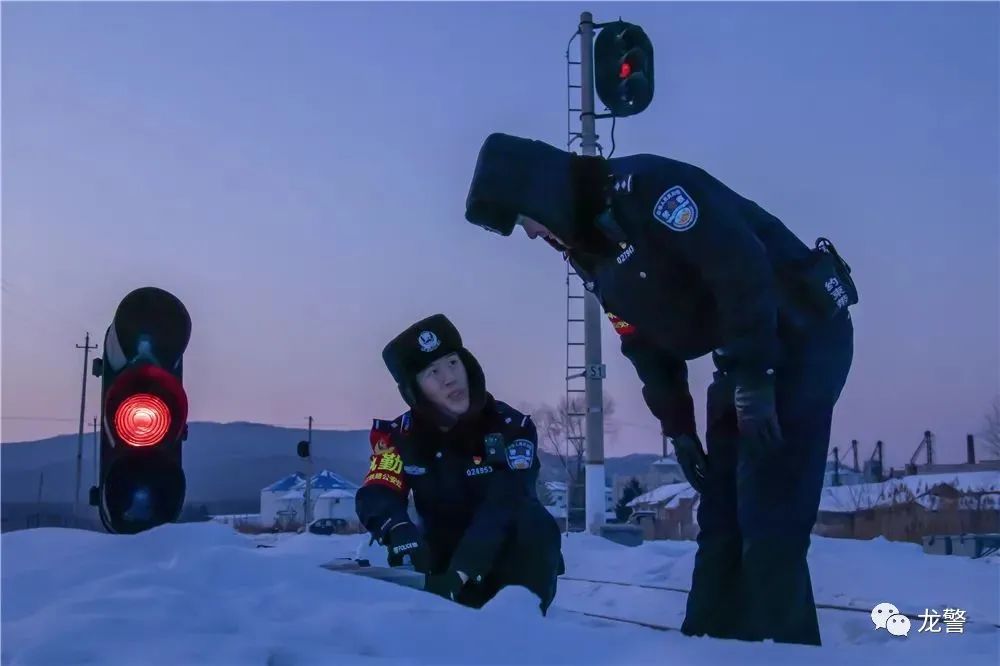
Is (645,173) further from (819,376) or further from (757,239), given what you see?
(819,376)

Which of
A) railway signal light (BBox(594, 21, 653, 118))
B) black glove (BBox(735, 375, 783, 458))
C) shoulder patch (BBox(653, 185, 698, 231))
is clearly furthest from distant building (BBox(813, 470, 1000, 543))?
shoulder patch (BBox(653, 185, 698, 231))

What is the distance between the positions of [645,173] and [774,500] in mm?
1194

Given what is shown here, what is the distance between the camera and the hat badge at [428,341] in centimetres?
450

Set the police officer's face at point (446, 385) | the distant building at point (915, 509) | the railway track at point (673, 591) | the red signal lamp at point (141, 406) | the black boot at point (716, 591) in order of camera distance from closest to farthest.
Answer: the red signal lamp at point (141, 406), the black boot at point (716, 591), the railway track at point (673, 591), the police officer's face at point (446, 385), the distant building at point (915, 509)

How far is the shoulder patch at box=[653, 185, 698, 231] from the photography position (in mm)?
3084

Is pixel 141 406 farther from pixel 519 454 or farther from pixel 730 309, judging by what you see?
pixel 519 454

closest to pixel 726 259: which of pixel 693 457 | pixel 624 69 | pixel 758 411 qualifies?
pixel 758 411

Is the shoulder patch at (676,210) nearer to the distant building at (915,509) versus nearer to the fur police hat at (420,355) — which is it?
the fur police hat at (420,355)

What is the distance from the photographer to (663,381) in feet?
12.4

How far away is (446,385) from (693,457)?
49.2 inches

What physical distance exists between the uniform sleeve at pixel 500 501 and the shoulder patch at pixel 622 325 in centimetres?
85

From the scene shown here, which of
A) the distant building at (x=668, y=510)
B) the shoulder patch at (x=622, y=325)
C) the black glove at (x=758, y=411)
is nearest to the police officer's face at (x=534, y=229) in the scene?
the shoulder patch at (x=622, y=325)

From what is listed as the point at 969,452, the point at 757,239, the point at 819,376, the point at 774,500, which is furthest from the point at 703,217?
the point at 969,452

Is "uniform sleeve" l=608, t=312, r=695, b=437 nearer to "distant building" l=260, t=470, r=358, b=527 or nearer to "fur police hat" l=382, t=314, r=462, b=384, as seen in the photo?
"fur police hat" l=382, t=314, r=462, b=384
